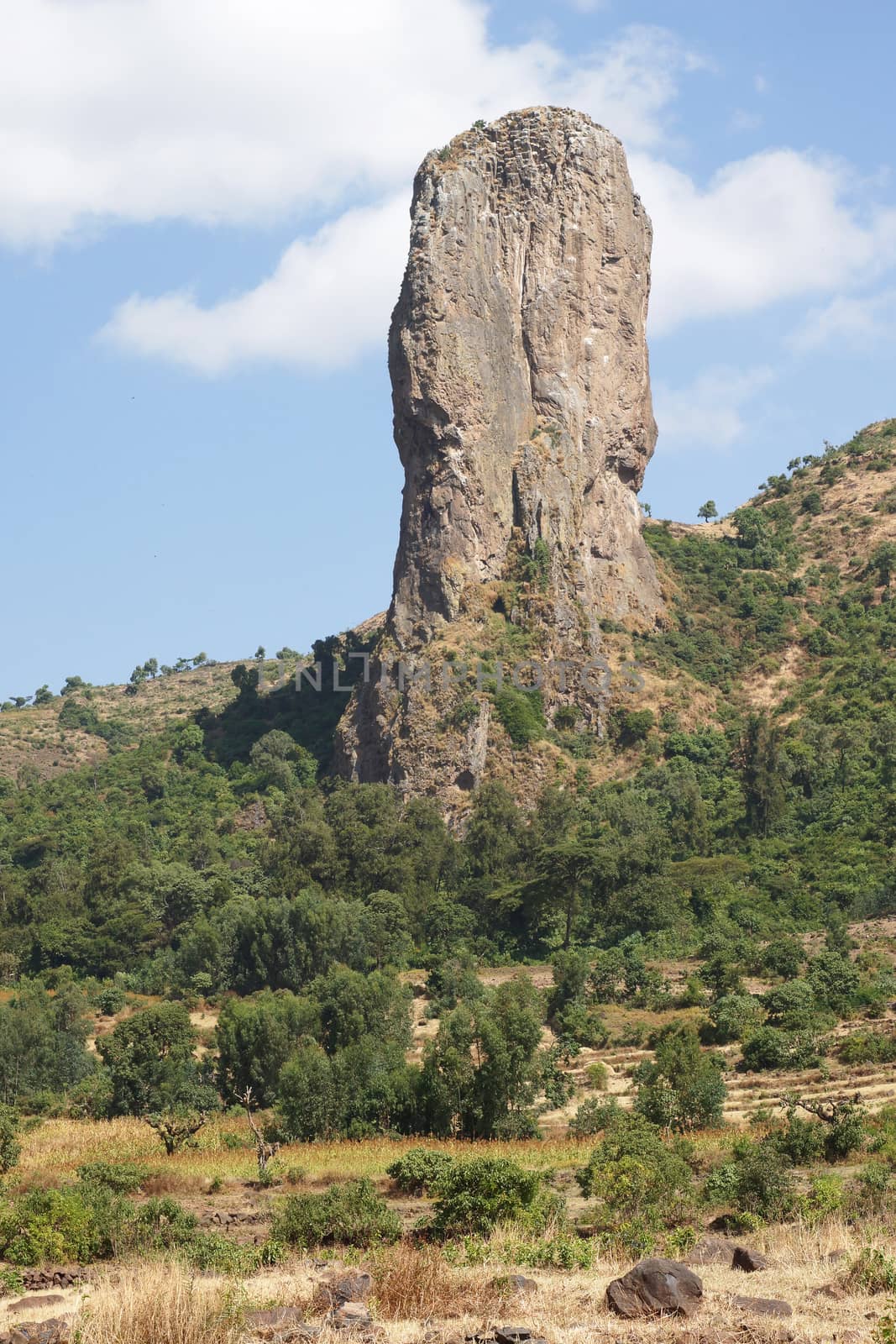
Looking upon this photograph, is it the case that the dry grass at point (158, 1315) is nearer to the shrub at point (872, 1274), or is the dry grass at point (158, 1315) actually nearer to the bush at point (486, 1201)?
the shrub at point (872, 1274)

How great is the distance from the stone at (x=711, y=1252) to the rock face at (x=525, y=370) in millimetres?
45977

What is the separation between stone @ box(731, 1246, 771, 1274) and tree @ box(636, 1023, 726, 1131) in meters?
10.8

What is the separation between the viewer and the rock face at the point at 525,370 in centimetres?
6141

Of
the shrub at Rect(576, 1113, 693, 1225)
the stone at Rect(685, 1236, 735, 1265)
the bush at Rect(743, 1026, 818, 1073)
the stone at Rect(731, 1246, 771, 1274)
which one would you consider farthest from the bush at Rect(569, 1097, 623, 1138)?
the stone at Rect(731, 1246, 771, 1274)

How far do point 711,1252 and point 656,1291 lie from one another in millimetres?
2534

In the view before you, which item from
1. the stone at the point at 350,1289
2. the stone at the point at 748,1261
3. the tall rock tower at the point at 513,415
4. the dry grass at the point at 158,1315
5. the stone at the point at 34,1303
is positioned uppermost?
the tall rock tower at the point at 513,415

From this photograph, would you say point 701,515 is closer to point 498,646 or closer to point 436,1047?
point 498,646

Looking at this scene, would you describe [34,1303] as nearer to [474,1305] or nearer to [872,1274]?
[474,1305]

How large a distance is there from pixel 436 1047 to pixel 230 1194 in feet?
24.2

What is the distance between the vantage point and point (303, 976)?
44.3 metres

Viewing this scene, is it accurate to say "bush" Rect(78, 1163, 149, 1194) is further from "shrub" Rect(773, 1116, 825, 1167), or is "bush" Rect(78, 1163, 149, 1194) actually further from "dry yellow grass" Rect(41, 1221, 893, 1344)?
"shrub" Rect(773, 1116, 825, 1167)

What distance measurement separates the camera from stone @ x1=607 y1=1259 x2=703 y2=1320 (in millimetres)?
12281

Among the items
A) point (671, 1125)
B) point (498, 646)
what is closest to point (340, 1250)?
point (671, 1125)

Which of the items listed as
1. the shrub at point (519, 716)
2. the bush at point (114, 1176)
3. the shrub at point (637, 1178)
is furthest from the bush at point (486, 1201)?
the shrub at point (519, 716)
